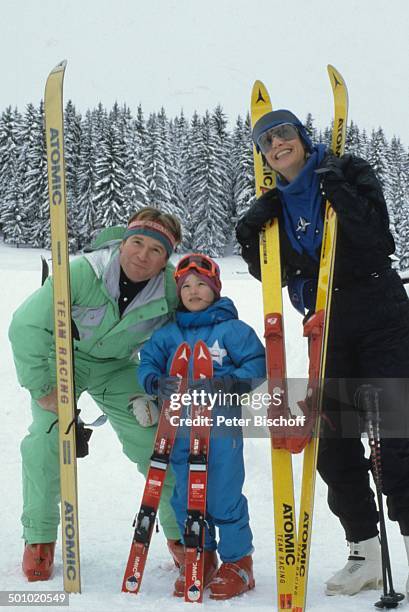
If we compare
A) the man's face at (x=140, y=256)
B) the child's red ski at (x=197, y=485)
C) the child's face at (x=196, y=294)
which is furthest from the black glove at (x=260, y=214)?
the child's red ski at (x=197, y=485)

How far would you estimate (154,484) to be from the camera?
9.73ft

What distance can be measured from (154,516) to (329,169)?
1938 mm

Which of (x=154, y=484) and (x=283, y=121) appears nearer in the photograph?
(x=154, y=484)

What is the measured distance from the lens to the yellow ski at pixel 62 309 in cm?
289

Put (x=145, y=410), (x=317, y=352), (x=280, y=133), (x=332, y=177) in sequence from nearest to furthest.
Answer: (x=332, y=177)
(x=317, y=352)
(x=280, y=133)
(x=145, y=410)

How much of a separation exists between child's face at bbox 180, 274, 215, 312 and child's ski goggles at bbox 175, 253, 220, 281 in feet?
0.17

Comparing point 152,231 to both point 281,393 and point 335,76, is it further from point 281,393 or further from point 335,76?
point 335,76

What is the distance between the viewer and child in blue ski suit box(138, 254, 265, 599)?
292 centimetres

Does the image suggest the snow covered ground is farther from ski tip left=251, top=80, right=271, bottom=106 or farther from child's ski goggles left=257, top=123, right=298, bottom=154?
ski tip left=251, top=80, right=271, bottom=106

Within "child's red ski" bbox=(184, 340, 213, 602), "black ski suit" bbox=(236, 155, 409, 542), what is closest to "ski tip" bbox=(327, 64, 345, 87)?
"black ski suit" bbox=(236, 155, 409, 542)

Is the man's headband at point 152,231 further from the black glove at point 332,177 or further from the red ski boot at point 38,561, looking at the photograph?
the red ski boot at point 38,561

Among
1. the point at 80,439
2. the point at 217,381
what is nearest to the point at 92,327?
the point at 80,439

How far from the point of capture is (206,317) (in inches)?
123

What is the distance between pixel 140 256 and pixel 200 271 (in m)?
0.36
